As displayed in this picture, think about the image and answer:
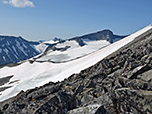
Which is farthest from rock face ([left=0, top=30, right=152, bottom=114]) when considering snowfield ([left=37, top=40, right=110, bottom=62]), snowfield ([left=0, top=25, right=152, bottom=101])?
snowfield ([left=37, top=40, right=110, bottom=62])

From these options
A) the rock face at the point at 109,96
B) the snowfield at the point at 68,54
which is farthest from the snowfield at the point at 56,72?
the snowfield at the point at 68,54

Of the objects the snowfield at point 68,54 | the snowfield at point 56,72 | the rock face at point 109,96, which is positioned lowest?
the rock face at point 109,96

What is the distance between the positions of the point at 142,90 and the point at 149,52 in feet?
29.7

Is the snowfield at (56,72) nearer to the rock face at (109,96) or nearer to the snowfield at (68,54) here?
the rock face at (109,96)

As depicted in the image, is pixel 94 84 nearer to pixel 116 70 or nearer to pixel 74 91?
pixel 74 91

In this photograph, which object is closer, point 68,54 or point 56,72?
point 56,72

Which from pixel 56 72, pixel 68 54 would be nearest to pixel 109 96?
pixel 56 72

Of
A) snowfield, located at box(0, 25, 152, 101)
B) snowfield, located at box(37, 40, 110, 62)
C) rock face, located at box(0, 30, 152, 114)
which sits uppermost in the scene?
snowfield, located at box(37, 40, 110, 62)

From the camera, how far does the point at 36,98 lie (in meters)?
21.0

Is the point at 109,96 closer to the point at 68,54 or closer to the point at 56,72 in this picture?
the point at 56,72

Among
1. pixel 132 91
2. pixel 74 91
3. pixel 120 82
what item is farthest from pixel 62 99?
pixel 132 91

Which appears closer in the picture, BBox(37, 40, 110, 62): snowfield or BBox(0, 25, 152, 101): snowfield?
BBox(0, 25, 152, 101): snowfield

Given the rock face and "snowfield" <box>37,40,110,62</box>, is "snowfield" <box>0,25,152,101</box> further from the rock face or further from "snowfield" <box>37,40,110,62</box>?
"snowfield" <box>37,40,110,62</box>

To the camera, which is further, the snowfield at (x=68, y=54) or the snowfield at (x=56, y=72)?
the snowfield at (x=68, y=54)
